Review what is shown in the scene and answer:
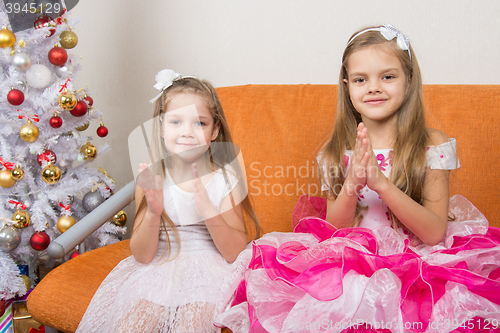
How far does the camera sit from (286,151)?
1.35 metres

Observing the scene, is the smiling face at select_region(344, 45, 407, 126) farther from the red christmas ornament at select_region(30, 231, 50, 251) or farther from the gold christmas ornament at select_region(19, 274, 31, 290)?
the gold christmas ornament at select_region(19, 274, 31, 290)

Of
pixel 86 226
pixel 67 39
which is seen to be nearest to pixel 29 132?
pixel 67 39

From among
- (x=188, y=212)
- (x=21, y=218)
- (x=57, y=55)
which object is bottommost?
(x=21, y=218)

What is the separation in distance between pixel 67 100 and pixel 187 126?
2.43 feet

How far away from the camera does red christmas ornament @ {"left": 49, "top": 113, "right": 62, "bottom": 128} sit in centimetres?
154

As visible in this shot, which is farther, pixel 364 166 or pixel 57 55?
pixel 57 55

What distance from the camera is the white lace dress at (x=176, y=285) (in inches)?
34.1

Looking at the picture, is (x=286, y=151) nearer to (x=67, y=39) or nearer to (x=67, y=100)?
(x=67, y=100)

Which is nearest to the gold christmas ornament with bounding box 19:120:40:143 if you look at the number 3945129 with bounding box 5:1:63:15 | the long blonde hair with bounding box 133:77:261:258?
the number 3945129 with bounding box 5:1:63:15

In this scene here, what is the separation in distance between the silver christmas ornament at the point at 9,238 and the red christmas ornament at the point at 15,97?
476 mm

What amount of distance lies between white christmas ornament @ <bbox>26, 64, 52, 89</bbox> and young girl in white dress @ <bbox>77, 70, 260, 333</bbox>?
2.26ft

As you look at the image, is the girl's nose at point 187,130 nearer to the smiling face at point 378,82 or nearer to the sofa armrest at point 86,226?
the sofa armrest at point 86,226

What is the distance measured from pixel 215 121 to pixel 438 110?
71cm

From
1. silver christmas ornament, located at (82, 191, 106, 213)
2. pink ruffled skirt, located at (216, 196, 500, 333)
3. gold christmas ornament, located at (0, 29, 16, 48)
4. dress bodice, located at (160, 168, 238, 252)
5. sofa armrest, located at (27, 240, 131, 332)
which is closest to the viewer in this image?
pink ruffled skirt, located at (216, 196, 500, 333)
